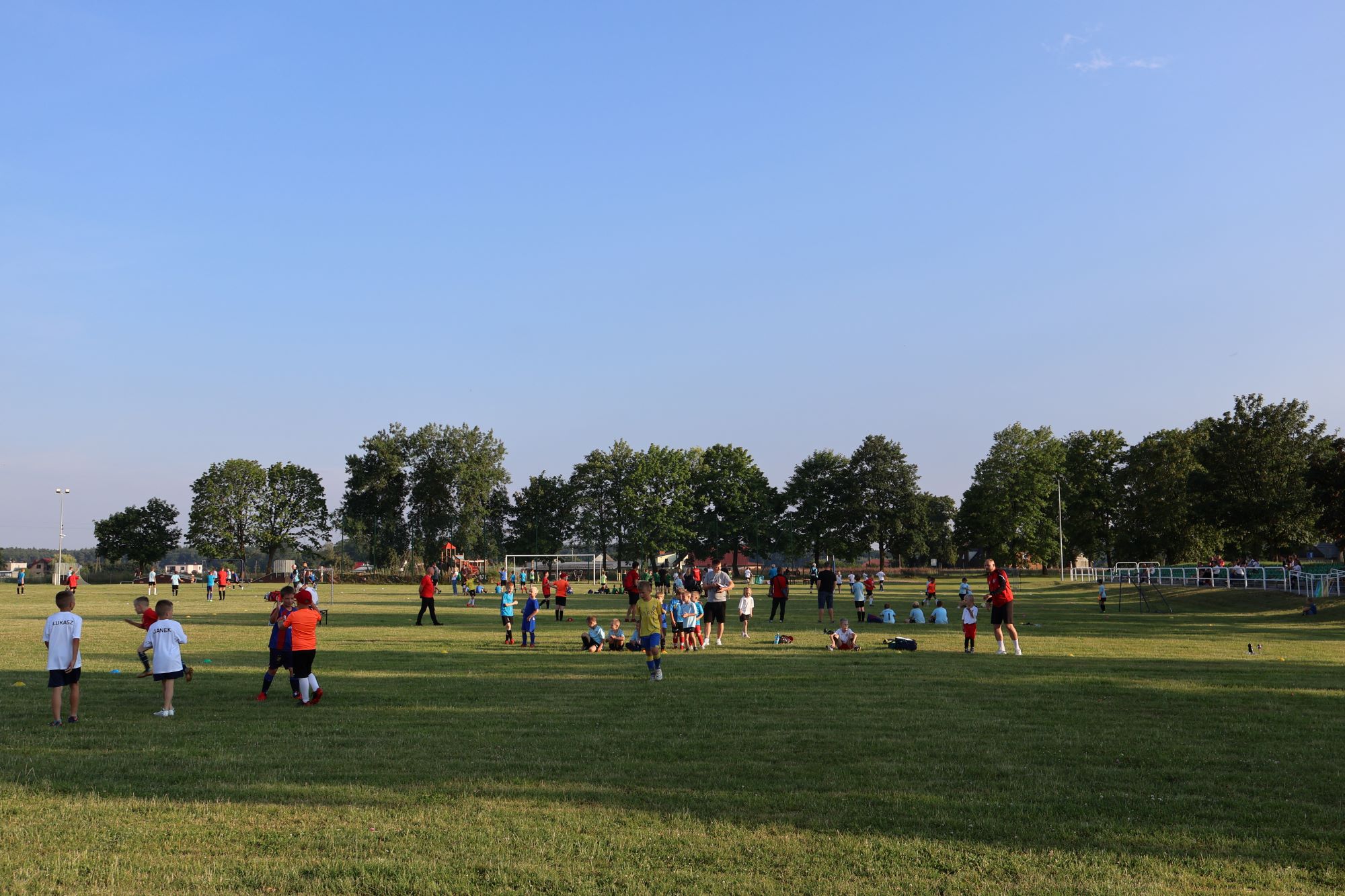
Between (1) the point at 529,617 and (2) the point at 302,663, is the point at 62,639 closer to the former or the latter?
(2) the point at 302,663

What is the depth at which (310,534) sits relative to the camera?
4240 inches

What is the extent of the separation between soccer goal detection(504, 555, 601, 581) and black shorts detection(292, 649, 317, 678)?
54.1m

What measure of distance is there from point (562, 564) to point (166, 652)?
80.6m

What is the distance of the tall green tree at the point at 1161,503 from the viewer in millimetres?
82250

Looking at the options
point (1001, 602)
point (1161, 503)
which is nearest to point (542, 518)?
point (1161, 503)

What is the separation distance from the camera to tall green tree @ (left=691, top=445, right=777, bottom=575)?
107375 mm

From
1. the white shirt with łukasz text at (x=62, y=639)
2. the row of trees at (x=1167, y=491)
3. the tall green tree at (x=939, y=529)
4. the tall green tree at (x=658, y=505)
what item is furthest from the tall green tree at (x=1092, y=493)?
the white shirt with łukasz text at (x=62, y=639)

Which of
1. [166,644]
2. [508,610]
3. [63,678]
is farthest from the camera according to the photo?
[508,610]

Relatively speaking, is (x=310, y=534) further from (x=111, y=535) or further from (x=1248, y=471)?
(x=1248, y=471)

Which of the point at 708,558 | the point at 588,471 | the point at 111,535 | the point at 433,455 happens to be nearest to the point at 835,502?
the point at 708,558

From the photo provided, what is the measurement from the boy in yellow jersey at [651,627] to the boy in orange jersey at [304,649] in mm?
5309

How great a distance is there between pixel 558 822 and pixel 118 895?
2985 mm

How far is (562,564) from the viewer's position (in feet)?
304

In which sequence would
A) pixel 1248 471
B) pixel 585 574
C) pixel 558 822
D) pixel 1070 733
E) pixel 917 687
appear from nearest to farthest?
pixel 558 822, pixel 1070 733, pixel 917 687, pixel 1248 471, pixel 585 574
